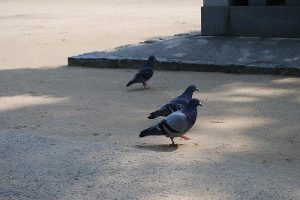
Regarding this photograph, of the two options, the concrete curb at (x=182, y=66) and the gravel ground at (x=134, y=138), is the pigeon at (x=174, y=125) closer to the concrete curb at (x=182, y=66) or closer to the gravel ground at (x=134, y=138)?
the gravel ground at (x=134, y=138)

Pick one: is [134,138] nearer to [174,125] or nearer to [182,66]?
[174,125]

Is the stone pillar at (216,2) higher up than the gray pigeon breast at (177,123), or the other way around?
the stone pillar at (216,2)

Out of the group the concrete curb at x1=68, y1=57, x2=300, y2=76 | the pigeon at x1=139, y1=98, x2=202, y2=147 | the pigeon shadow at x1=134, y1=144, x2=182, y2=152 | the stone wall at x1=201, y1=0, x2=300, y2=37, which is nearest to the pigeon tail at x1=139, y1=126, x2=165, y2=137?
the pigeon at x1=139, y1=98, x2=202, y2=147

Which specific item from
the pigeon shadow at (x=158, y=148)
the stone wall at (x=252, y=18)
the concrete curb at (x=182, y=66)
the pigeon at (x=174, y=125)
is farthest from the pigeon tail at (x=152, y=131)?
the stone wall at (x=252, y=18)

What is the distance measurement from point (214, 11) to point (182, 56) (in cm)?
193

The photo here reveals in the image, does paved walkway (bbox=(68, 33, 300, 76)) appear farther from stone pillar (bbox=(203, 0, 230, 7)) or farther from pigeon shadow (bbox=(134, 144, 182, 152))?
pigeon shadow (bbox=(134, 144, 182, 152))

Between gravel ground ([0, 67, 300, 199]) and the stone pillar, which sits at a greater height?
the stone pillar

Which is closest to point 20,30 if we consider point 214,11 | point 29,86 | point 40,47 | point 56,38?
point 56,38

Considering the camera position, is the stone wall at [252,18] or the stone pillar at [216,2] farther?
the stone pillar at [216,2]

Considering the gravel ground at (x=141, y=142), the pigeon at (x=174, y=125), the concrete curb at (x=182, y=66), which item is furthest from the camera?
the concrete curb at (x=182, y=66)

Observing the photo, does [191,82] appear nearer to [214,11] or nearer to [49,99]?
[49,99]

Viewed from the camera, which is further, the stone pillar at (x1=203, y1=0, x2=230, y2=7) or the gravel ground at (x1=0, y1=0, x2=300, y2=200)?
the stone pillar at (x1=203, y1=0, x2=230, y2=7)

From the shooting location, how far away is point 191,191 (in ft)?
12.8

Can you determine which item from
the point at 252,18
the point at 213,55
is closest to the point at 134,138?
the point at 213,55
